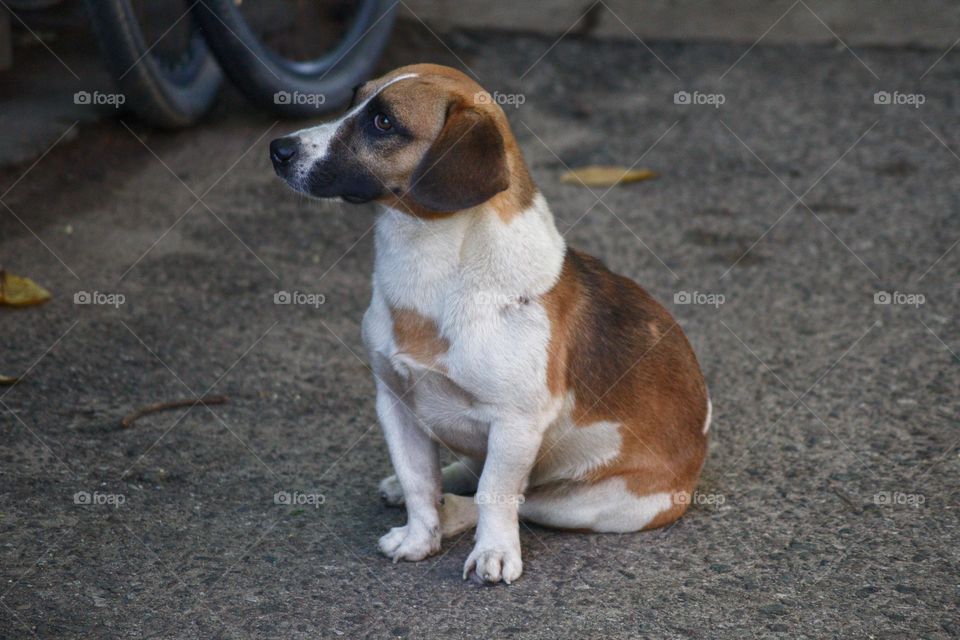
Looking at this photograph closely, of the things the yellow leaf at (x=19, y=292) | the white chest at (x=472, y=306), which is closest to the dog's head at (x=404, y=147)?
the white chest at (x=472, y=306)

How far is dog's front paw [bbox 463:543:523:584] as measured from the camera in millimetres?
3143

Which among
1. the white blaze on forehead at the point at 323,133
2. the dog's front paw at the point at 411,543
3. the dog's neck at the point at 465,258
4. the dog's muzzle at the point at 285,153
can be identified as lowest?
the dog's front paw at the point at 411,543

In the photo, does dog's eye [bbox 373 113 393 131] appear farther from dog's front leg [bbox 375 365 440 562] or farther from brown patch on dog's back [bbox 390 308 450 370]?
dog's front leg [bbox 375 365 440 562]

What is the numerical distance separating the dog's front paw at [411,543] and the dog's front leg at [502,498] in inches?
5.4

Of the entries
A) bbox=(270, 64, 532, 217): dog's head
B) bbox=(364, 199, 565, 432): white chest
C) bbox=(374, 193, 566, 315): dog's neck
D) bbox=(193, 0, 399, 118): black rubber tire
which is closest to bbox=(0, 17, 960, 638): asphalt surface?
bbox=(193, 0, 399, 118): black rubber tire

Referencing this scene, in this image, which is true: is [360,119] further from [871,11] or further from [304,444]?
[871,11]

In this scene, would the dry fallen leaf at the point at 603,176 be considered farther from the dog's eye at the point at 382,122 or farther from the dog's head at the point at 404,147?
the dog's eye at the point at 382,122

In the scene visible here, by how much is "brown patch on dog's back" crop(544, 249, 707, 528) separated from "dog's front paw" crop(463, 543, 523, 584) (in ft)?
1.27

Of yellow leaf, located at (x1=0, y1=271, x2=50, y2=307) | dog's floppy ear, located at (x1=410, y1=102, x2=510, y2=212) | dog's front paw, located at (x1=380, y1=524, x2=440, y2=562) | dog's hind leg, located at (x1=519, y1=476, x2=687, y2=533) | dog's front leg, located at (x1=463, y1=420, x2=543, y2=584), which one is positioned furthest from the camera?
yellow leaf, located at (x1=0, y1=271, x2=50, y2=307)

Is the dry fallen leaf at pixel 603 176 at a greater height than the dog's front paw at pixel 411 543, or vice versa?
the dog's front paw at pixel 411 543

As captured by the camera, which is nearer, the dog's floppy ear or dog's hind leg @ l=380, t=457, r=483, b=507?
the dog's floppy ear

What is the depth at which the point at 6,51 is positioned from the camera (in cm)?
620

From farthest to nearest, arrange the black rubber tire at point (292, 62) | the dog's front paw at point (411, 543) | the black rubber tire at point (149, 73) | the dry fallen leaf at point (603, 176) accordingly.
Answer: the dry fallen leaf at point (603, 176)
the black rubber tire at point (292, 62)
the black rubber tire at point (149, 73)
the dog's front paw at point (411, 543)

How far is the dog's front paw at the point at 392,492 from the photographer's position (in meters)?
3.61
